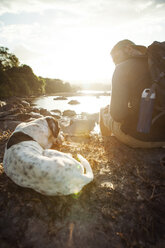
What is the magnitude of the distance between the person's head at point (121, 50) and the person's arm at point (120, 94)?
590mm

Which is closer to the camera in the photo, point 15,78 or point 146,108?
point 146,108

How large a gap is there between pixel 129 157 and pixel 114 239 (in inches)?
73.4

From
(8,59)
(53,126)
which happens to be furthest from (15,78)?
(53,126)

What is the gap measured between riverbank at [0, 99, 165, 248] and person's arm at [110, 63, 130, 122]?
1.34m

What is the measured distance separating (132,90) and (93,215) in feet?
8.04

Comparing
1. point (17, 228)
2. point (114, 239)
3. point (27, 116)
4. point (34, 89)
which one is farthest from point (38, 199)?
point (34, 89)

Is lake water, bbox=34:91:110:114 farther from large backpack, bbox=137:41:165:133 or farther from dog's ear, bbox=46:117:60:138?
large backpack, bbox=137:41:165:133

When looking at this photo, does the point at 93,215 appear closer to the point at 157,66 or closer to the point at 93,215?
the point at 93,215

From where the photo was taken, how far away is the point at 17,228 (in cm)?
159

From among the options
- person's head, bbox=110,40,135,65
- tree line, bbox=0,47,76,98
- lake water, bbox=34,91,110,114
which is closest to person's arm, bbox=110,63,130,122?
person's head, bbox=110,40,135,65

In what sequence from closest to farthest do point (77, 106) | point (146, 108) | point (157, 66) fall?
point (157, 66) < point (146, 108) < point (77, 106)

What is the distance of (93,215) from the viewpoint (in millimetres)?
1758

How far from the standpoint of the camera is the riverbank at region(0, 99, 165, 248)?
150 cm

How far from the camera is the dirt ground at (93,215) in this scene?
4.91 ft
